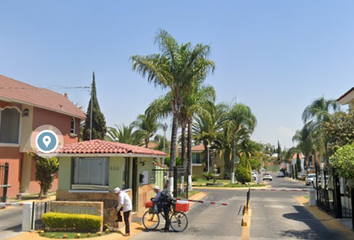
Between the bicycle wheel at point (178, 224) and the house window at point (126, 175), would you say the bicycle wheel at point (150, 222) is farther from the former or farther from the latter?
the house window at point (126, 175)

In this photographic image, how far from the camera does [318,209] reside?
55.1ft

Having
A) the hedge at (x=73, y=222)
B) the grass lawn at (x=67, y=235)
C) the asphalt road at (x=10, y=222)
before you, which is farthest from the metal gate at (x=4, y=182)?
the grass lawn at (x=67, y=235)

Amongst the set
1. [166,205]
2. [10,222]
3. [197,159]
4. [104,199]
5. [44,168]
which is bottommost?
[10,222]

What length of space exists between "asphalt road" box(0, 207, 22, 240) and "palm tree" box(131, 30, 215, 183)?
8.63 m

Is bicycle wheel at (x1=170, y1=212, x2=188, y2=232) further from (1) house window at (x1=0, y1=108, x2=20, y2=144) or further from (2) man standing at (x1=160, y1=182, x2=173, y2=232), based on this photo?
(1) house window at (x1=0, y1=108, x2=20, y2=144)

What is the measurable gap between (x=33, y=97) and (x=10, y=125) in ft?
8.83

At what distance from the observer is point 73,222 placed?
422 inches

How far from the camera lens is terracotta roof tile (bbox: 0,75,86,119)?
820 inches

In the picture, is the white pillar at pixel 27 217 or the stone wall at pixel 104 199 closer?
the white pillar at pixel 27 217

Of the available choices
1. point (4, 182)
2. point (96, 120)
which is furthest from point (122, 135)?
point (4, 182)

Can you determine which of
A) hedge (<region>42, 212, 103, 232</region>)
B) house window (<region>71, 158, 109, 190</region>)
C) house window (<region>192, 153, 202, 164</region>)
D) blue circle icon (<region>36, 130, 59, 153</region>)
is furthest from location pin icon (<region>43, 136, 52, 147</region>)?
house window (<region>192, 153, 202, 164</region>)

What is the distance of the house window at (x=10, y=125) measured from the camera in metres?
21.0

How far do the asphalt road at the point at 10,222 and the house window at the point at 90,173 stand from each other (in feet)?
7.81

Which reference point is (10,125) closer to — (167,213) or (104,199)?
(104,199)
